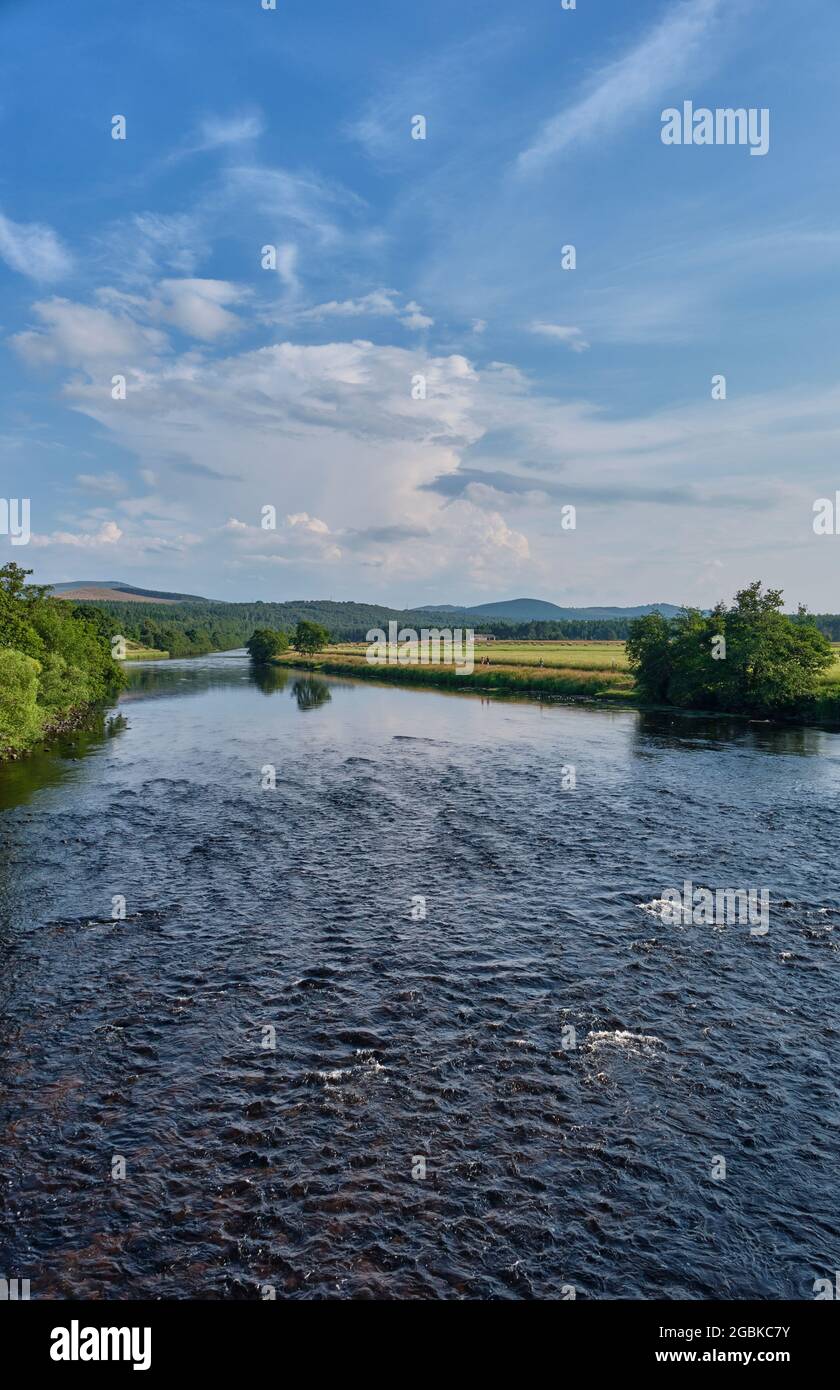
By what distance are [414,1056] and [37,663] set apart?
40091mm

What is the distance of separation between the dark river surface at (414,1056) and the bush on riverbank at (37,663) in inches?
438

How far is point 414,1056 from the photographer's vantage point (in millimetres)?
16344

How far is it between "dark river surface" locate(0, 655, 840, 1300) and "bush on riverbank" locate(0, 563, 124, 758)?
1112 cm

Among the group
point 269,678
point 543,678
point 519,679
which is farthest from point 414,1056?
point 269,678

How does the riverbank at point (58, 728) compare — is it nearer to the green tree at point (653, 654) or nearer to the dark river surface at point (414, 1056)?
the dark river surface at point (414, 1056)

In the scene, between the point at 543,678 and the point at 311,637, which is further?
the point at 311,637

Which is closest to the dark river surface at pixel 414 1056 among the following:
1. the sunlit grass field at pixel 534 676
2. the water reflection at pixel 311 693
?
the water reflection at pixel 311 693

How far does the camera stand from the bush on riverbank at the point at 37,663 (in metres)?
44.6

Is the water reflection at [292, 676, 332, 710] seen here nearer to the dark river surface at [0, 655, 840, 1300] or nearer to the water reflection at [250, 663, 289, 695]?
the water reflection at [250, 663, 289, 695]

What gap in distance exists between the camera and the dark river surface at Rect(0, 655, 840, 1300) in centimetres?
1140

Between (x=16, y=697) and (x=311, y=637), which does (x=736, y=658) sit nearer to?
(x=16, y=697)

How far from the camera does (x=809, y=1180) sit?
503 inches

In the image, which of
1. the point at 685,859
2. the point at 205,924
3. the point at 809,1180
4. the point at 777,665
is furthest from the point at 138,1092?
the point at 777,665

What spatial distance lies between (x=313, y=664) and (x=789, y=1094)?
14191 centimetres
